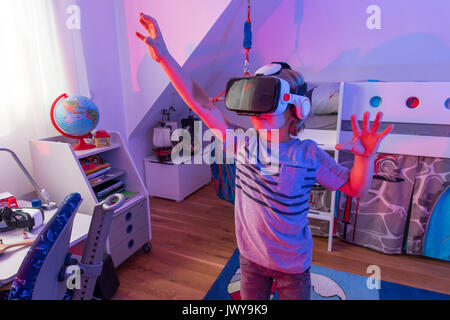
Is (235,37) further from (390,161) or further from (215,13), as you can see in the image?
(390,161)

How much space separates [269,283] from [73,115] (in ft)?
4.52

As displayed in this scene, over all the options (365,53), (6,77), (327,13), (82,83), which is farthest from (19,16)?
(365,53)

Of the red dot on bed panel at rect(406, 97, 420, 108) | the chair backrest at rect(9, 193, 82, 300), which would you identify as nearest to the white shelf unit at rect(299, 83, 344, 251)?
the red dot on bed panel at rect(406, 97, 420, 108)

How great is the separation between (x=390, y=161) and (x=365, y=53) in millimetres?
1136

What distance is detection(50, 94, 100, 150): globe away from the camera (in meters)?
1.59

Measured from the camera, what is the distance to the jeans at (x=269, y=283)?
807mm

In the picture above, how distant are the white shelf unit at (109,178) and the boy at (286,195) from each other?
3.27 feet

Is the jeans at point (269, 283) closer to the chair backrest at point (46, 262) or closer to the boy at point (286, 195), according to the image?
the boy at point (286, 195)

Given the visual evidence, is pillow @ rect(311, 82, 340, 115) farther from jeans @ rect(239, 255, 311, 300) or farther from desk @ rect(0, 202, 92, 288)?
desk @ rect(0, 202, 92, 288)

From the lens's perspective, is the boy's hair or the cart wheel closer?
the boy's hair

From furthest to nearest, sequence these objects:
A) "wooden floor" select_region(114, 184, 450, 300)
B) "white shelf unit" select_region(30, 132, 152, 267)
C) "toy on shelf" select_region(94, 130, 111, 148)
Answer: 1. "toy on shelf" select_region(94, 130, 111, 148)
2. "wooden floor" select_region(114, 184, 450, 300)
3. "white shelf unit" select_region(30, 132, 152, 267)

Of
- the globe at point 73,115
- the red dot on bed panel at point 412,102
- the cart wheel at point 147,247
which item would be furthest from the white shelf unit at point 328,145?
the globe at point 73,115

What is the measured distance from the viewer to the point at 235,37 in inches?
101

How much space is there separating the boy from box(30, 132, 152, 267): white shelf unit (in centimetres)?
100
